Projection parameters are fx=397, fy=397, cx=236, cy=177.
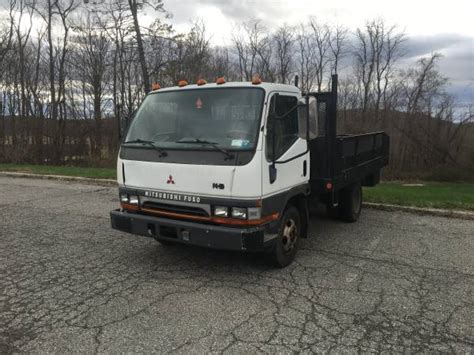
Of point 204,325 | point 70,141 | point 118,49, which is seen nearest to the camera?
point 204,325

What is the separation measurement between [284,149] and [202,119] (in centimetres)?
102

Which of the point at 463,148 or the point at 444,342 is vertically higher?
the point at 463,148

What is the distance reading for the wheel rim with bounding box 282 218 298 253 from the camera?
490cm

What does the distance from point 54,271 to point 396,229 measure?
5.44 metres

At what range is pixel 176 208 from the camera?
14.9 feet

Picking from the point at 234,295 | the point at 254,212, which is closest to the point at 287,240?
the point at 254,212

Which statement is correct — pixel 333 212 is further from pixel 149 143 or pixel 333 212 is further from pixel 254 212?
pixel 149 143

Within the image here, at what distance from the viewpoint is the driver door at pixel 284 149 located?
14.1 feet

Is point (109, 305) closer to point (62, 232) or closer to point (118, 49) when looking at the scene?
point (62, 232)

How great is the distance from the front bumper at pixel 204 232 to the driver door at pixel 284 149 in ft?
1.49

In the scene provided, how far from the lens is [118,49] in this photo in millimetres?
25266

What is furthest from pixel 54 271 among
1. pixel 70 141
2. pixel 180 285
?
pixel 70 141

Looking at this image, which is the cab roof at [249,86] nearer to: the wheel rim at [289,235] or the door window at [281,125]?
the door window at [281,125]

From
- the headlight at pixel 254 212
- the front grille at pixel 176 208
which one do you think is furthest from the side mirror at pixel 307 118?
the front grille at pixel 176 208
